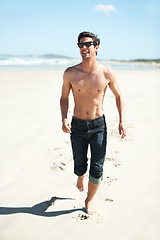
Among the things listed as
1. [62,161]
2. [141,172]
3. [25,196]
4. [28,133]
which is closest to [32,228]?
[25,196]

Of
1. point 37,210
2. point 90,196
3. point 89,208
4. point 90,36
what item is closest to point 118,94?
point 90,36

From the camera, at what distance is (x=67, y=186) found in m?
3.68

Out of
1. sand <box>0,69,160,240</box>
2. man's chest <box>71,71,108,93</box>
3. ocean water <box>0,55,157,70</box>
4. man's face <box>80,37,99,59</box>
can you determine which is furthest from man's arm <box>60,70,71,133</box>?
ocean water <box>0,55,157,70</box>

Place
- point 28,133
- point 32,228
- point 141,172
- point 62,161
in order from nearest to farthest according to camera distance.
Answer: point 32,228 < point 141,172 < point 62,161 < point 28,133

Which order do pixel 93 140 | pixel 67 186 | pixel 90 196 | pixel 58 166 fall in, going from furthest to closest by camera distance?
1. pixel 58 166
2. pixel 67 186
3. pixel 90 196
4. pixel 93 140

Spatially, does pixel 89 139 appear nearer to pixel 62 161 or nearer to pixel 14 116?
pixel 62 161

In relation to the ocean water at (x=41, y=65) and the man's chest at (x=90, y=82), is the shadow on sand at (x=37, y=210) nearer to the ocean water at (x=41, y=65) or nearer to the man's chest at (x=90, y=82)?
the man's chest at (x=90, y=82)

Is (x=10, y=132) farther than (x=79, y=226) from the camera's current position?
Yes

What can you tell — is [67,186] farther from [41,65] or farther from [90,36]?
[41,65]

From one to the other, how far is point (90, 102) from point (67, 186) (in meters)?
1.45

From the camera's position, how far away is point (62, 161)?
440cm

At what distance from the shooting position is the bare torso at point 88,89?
2.91m

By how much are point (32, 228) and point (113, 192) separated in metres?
1.25

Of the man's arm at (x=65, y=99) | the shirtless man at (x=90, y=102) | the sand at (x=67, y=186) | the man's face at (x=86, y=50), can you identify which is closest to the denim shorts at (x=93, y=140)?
the shirtless man at (x=90, y=102)
